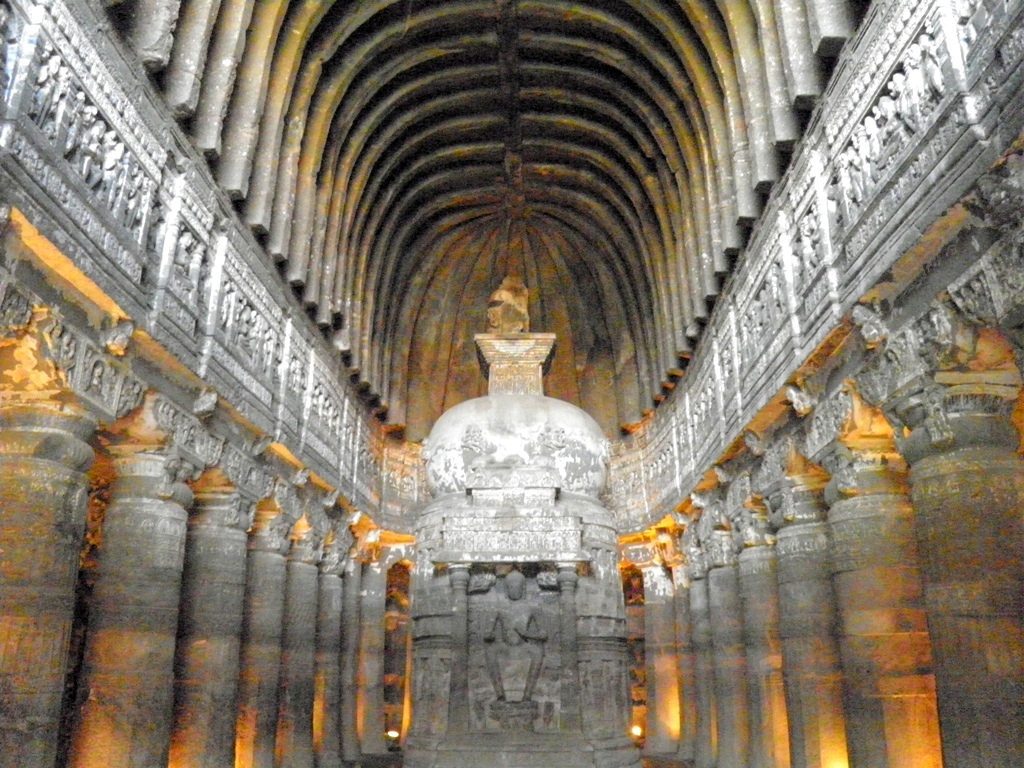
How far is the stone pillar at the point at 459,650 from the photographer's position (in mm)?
13580

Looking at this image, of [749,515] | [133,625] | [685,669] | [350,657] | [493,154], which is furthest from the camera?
[493,154]

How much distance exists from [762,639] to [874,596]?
3.88 m

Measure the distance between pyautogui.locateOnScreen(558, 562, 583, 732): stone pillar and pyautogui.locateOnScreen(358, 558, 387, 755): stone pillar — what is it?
5401 millimetres

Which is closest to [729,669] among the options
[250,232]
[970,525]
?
[970,525]

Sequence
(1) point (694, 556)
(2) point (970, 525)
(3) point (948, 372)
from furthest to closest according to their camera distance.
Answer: (1) point (694, 556)
(3) point (948, 372)
(2) point (970, 525)

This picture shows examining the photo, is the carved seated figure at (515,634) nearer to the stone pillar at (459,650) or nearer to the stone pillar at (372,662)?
the stone pillar at (459,650)

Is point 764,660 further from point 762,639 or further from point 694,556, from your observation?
point 694,556

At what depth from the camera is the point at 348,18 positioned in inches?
545

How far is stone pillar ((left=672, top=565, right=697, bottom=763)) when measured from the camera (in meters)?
16.6

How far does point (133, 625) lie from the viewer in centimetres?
912

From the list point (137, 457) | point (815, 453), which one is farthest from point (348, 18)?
point (815, 453)

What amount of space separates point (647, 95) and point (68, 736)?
13.3 metres

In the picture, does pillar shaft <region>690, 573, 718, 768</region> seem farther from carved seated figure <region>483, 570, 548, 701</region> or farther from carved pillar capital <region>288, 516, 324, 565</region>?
carved pillar capital <region>288, 516, 324, 565</region>

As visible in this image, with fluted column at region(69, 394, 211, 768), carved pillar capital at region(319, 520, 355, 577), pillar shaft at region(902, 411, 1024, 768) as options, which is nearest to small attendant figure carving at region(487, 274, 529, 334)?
carved pillar capital at region(319, 520, 355, 577)
